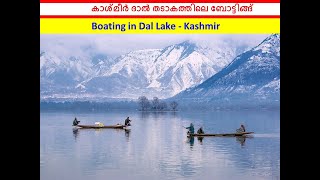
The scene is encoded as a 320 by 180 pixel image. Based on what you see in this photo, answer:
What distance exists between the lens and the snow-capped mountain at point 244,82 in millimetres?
11438

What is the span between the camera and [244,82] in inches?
468

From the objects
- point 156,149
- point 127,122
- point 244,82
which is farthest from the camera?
point 244,82

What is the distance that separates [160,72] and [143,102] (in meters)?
0.60

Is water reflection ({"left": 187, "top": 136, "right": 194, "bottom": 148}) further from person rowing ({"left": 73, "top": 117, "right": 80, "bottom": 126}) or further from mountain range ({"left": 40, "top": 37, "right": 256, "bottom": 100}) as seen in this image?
person rowing ({"left": 73, "top": 117, "right": 80, "bottom": 126})

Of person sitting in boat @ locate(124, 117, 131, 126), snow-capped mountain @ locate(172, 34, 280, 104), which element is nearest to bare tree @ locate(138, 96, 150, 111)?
person sitting in boat @ locate(124, 117, 131, 126)

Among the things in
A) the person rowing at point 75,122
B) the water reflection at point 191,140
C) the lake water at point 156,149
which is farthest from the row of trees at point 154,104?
the person rowing at point 75,122

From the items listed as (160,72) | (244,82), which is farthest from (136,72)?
(244,82)

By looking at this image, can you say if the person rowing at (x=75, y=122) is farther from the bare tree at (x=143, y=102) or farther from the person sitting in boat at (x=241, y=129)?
the person sitting in boat at (x=241, y=129)

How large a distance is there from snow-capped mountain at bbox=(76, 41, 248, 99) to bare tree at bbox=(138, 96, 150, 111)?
7cm

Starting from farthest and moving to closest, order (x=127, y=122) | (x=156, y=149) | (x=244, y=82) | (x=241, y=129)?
(x=244, y=82), (x=127, y=122), (x=241, y=129), (x=156, y=149)

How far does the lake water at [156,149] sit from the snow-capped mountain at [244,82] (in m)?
0.26

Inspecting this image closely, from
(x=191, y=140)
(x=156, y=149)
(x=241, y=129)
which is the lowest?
(x=156, y=149)

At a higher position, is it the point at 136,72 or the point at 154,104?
the point at 136,72

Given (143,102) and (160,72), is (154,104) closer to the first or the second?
(143,102)
